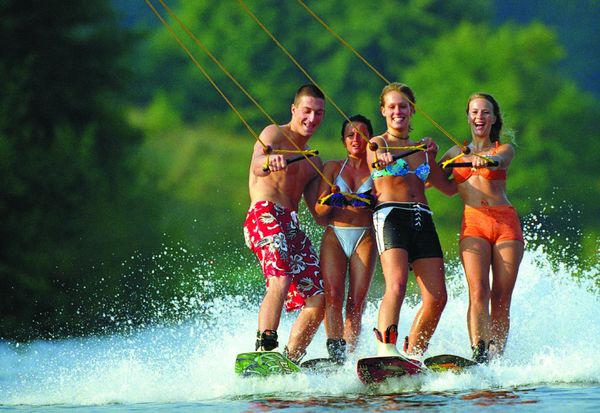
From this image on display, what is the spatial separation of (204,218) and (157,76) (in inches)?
927

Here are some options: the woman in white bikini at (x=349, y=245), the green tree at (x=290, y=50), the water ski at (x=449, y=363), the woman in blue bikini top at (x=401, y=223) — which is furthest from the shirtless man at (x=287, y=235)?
the green tree at (x=290, y=50)

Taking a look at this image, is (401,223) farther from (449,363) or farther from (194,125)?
(194,125)

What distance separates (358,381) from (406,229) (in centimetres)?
123

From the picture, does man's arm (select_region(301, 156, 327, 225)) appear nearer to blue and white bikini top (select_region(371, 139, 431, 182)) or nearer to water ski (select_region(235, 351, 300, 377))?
blue and white bikini top (select_region(371, 139, 431, 182))

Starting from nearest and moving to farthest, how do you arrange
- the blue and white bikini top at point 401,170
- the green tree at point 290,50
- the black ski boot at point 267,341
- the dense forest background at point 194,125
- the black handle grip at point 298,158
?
the black handle grip at point 298,158
the black ski boot at point 267,341
the blue and white bikini top at point 401,170
the dense forest background at point 194,125
the green tree at point 290,50

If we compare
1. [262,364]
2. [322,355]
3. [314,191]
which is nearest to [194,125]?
[322,355]

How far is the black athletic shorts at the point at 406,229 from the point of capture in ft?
38.9

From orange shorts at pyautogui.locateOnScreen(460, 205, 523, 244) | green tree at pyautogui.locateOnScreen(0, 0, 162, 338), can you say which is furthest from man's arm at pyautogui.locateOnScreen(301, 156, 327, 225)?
green tree at pyautogui.locateOnScreen(0, 0, 162, 338)

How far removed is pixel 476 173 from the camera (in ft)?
39.9

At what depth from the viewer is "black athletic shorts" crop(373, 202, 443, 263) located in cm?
1187

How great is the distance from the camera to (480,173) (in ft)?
39.8

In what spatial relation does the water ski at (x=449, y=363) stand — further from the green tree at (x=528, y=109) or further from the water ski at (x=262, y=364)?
the green tree at (x=528, y=109)

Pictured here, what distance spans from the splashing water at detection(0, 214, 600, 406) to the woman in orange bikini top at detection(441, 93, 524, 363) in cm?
30

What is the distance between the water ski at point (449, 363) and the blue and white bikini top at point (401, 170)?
1387 mm
